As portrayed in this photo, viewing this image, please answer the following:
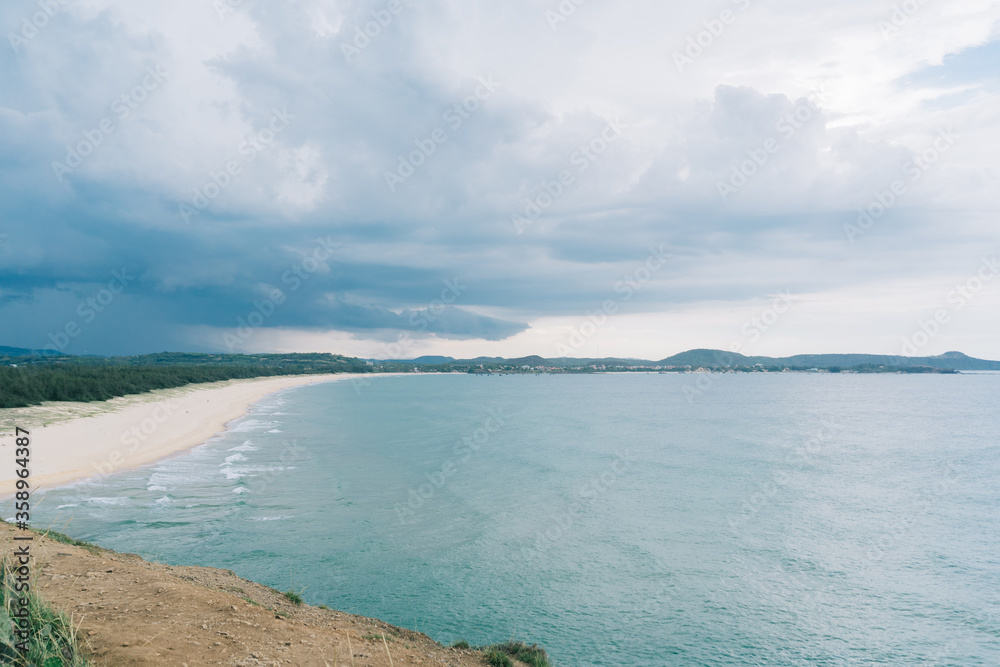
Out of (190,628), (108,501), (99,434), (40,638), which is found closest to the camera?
(40,638)

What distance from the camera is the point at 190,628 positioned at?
322 inches

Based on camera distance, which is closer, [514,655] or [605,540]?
[514,655]

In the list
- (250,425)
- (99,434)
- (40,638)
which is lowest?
(250,425)

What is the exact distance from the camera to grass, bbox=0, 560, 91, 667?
21.7 feet

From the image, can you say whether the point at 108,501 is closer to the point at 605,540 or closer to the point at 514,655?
the point at 605,540

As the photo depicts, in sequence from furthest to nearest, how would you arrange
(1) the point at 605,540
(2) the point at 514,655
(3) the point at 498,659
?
(1) the point at 605,540 → (2) the point at 514,655 → (3) the point at 498,659

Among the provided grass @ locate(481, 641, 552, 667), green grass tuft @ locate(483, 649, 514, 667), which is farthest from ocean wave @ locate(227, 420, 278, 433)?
green grass tuft @ locate(483, 649, 514, 667)

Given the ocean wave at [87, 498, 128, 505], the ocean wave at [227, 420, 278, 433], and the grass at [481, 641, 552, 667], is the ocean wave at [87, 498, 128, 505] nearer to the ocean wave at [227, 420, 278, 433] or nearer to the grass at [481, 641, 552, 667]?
the grass at [481, 641, 552, 667]

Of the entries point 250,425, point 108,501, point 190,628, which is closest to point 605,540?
point 190,628

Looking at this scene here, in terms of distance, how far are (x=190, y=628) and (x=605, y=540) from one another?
54.3 ft

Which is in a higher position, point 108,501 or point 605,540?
point 108,501

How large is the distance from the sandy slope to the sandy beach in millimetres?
18377

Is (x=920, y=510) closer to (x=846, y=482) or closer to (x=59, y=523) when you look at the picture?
(x=846, y=482)

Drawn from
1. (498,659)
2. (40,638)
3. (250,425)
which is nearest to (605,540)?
(498,659)
